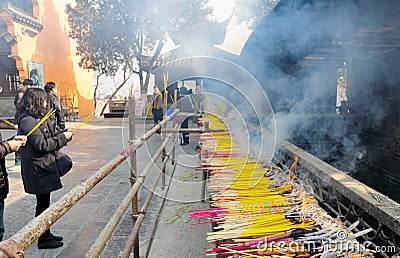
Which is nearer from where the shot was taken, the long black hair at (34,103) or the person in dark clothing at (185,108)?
the long black hair at (34,103)

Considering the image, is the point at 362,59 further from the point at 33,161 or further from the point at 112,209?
the point at 33,161

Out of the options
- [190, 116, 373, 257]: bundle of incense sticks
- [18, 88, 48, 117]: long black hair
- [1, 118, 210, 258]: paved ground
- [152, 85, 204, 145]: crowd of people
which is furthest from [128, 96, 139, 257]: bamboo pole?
[152, 85, 204, 145]: crowd of people

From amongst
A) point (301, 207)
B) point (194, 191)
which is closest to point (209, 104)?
point (194, 191)

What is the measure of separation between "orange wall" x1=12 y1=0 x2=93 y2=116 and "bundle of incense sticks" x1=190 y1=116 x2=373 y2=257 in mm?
11913

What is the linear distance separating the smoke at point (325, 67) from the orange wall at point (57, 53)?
10.8 m

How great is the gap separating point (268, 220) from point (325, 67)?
348 centimetres

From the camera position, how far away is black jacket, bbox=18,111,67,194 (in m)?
2.81

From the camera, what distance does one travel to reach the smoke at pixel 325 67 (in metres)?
2.93

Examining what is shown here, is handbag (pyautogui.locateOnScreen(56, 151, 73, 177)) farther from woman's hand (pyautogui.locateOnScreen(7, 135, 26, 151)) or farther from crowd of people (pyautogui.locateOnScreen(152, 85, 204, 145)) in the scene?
crowd of people (pyautogui.locateOnScreen(152, 85, 204, 145))

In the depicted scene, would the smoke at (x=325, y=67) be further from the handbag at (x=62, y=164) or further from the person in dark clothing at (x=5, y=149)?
the person in dark clothing at (x=5, y=149)

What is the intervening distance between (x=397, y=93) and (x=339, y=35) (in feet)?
4.45

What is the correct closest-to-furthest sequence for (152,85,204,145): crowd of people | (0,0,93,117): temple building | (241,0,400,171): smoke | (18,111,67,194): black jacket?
(18,111,67,194): black jacket, (241,0,400,171): smoke, (152,85,204,145): crowd of people, (0,0,93,117): temple building

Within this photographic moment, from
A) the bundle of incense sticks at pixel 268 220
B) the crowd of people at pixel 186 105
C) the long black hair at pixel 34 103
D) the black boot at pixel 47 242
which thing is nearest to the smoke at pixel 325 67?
the bundle of incense sticks at pixel 268 220

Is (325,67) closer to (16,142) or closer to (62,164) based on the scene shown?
(62,164)
